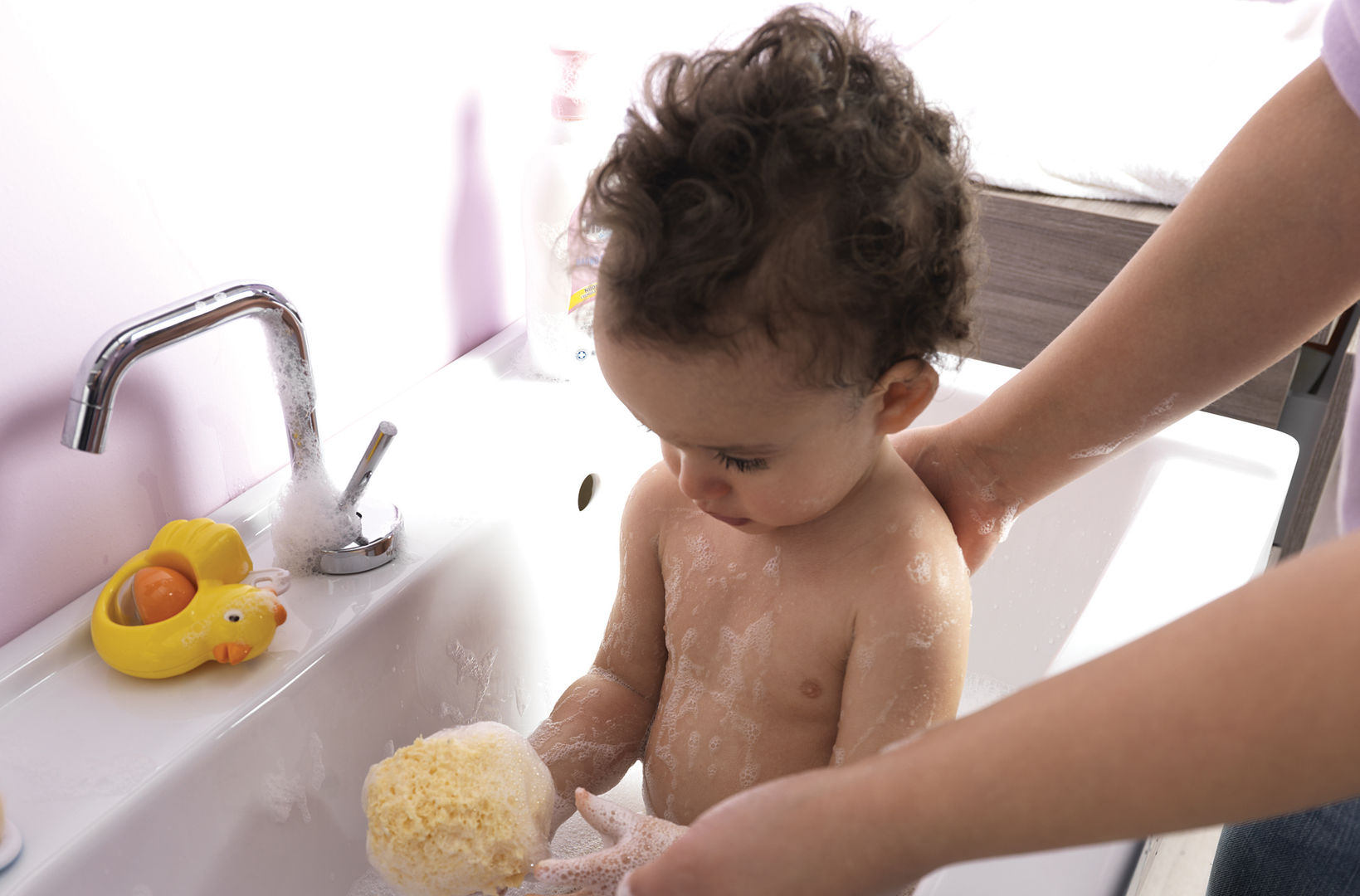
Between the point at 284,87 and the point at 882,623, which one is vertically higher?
the point at 284,87

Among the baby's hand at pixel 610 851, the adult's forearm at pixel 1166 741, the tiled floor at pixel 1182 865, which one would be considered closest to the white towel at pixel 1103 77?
the tiled floor at pixel 1182 865

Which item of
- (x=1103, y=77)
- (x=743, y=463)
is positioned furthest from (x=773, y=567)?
(x=1103, y=77)

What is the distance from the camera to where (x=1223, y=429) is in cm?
114

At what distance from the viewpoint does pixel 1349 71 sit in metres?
0.67

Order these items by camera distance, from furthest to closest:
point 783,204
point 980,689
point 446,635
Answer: point 980,689, point 446,635, point 783,204

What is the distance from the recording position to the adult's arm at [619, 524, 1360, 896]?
1.15 ft

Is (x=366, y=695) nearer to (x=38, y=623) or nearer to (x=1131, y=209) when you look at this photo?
(x=38, y=623)

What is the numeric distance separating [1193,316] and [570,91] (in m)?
0.74

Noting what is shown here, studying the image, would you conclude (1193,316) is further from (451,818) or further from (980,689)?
(980,689)

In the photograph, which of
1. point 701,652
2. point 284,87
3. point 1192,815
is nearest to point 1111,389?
point 701,652

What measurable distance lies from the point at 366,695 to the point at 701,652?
0.30m

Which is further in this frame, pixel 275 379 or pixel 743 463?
pixel 275 379

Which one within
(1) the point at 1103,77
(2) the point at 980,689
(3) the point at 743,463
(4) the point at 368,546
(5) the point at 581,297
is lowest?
(2) the point at 980,689

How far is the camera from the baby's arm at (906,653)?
79 cm
